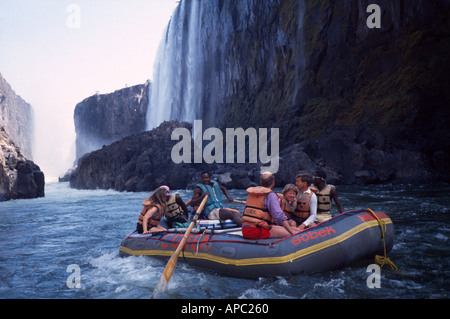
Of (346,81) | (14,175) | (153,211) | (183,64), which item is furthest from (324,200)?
(183,64)

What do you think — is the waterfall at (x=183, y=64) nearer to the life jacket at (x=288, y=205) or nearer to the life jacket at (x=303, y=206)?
the life jacket at (x=288, y=205)

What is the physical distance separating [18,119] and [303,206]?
143151 millimetres

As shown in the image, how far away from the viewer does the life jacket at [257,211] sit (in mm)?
5891

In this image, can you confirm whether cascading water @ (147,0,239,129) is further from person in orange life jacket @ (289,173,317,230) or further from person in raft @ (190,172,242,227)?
person in orange life jacket @ (289,173,317,230)

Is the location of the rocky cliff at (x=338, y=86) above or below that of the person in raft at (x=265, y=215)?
above

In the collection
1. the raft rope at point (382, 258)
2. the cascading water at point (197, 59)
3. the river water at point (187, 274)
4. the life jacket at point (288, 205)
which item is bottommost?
the river water at point (187, 274)

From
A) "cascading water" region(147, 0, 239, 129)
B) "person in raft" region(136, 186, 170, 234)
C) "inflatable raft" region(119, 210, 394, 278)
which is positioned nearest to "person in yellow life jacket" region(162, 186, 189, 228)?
"person in raft" region(136, 186, 170, 234)

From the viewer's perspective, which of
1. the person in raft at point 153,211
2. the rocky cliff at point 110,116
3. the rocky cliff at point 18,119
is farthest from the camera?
the rocky cliff at point 18,119

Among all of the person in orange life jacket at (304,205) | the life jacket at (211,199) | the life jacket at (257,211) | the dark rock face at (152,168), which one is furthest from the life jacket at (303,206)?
the dark rock face at (152,168)

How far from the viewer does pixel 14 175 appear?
26.2 meters

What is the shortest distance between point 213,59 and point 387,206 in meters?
42.3

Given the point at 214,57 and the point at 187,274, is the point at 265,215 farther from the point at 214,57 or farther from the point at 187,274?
the point at 214,57

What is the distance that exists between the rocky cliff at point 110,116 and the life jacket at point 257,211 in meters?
77.8

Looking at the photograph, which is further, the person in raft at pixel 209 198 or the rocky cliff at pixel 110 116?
the rocky cliff at pixel 110 116
